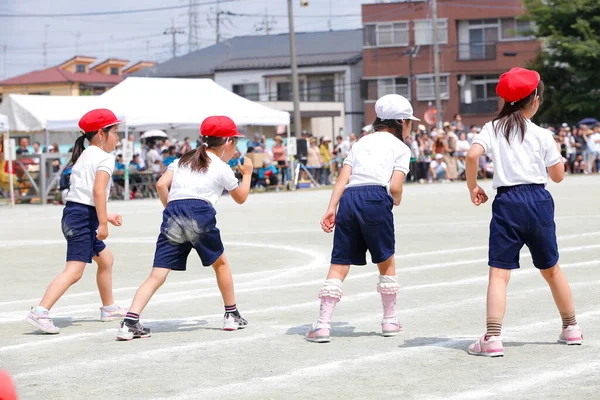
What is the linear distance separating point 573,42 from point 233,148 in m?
43.1

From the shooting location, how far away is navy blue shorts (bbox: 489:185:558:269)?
6.26m

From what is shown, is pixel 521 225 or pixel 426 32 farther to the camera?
pixel 426 32

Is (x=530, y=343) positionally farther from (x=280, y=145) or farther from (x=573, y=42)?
(x=573, y=42)

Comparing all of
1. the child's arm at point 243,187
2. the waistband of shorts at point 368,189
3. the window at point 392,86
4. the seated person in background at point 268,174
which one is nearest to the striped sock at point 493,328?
the waistband of shorts at point 368,189

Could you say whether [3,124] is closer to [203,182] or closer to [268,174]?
[268,174]

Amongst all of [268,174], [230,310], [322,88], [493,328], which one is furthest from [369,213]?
[322,88]

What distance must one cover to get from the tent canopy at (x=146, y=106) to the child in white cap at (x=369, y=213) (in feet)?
68.5

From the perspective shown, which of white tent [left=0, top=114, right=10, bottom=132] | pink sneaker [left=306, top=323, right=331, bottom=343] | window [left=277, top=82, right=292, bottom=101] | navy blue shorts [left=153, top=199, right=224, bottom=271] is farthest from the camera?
window [left=277, top=82, right=292, bottom=101]

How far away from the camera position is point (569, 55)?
4903cm

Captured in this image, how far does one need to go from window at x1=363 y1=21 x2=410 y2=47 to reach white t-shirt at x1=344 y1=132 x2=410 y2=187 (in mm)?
60959

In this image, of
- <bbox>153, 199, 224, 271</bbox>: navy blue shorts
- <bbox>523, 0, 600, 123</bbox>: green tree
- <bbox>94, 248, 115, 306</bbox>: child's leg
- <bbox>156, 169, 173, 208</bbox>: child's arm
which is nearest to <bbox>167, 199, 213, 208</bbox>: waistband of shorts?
<bbox>153, 199, 224, 271</bbox>: navy blue shorts

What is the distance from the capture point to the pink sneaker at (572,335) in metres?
6.43

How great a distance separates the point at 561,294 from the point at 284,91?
6862 cm

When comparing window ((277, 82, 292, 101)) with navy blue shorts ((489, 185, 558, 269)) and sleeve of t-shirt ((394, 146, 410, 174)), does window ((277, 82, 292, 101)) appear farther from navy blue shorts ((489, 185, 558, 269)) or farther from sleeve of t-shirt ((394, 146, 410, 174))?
navy blue shorts ((489, 185, 558, 269))
